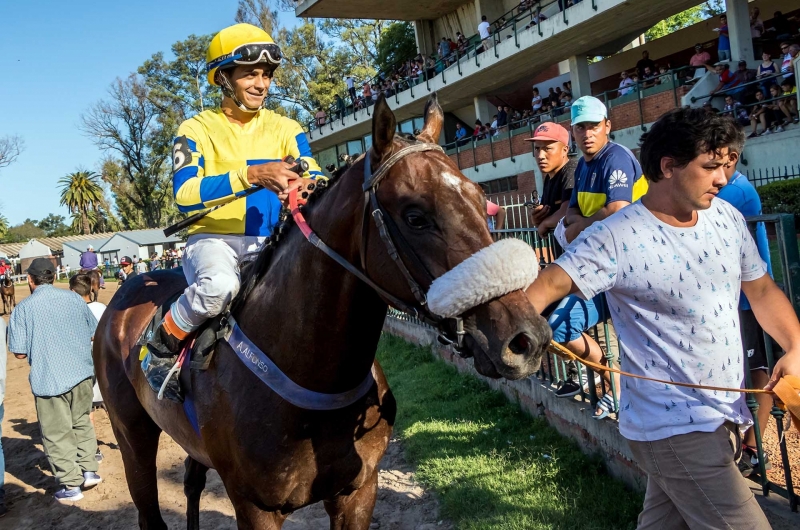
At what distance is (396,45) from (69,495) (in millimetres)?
37343

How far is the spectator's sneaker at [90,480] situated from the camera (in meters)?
6.49

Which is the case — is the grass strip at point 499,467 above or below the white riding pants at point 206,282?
below

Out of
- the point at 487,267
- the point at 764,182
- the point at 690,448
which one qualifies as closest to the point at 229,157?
the point at 487,267

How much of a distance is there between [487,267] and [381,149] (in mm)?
710

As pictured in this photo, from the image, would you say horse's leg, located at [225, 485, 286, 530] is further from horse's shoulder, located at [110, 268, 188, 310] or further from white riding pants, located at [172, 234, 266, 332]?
horse's shoulder, located at [110, 268, 188, 310]

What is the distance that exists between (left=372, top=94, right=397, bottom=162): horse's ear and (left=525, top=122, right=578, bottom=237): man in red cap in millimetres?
2957

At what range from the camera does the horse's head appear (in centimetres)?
185

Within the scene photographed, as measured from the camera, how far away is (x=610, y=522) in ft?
12.1

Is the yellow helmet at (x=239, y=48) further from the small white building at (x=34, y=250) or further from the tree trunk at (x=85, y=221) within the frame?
the tree trunk at (x=85, y=221)

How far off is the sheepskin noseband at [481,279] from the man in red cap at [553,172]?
319 centimetres

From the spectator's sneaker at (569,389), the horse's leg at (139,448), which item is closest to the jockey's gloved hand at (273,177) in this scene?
the horse's leg at (139,448)

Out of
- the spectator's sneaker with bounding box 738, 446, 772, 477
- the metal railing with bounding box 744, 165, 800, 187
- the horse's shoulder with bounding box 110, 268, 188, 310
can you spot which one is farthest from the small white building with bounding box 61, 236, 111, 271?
the spectator's sneaker with bounding box 738, 446, 772, 477

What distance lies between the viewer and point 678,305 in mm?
2256

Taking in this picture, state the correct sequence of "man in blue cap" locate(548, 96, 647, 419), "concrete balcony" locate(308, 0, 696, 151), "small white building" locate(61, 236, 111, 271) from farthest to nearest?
1. "small white building" locate(61, 236, 111, 271)
2. "concrete balcony" locate(308, 0, 696, 151)
3. "man in blue cap" locate(548, 96, 647, 419)
